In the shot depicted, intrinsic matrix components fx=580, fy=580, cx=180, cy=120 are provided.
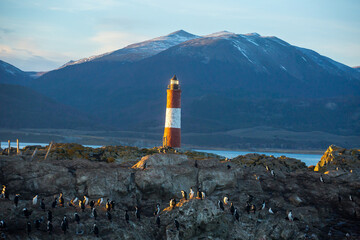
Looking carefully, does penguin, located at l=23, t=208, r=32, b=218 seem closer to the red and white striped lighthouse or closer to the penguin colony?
the penguin colony

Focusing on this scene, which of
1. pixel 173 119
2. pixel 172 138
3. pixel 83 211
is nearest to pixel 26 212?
pixel 83 211

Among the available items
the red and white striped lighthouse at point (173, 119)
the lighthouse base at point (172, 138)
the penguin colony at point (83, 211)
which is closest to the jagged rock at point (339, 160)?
the lighthouse base at point (172, 138)

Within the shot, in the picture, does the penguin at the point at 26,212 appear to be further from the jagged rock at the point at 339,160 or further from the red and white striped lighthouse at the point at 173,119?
the red and white striped lighthouse at the point at 173,119

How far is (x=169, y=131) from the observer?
70.2 m

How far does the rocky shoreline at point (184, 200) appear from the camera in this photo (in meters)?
35.4

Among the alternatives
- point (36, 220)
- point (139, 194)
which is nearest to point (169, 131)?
point (139, 194)

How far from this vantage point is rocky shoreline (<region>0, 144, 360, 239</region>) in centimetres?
3541

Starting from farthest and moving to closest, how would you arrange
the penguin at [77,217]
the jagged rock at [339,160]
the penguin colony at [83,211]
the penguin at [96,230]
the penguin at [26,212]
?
1. the jagged rock at [339,160]
2. the penguin at [77,217]
3. the penguin at [26,212]
4. the penguin at [96,230]
5. the penguin colony at [83,211]

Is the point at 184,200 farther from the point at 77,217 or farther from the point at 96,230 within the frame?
the point at 77,217

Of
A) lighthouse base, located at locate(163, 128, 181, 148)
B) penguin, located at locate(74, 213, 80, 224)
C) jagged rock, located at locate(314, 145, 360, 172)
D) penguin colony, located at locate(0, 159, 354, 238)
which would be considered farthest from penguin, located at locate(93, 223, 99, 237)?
lighthouse base, located at locate(163, 128, 181, 148)

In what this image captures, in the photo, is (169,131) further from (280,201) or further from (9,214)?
(9,214)

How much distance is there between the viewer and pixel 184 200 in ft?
124

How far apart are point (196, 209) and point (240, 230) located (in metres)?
3.54

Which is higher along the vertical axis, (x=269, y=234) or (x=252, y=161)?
(x=252, y=161)
